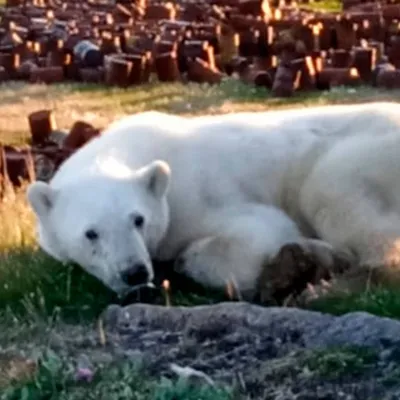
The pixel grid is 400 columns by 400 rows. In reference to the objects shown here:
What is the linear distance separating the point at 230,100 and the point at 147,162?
5952mm

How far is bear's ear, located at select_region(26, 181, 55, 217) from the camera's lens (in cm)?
680

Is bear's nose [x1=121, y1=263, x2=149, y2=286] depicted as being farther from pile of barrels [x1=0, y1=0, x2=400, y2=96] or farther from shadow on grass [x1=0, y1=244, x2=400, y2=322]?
pile of barrels [x1=0, y1=0, x2=400, y2=96]

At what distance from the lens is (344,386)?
5.07 metres

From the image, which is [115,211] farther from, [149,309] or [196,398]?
[196,398]

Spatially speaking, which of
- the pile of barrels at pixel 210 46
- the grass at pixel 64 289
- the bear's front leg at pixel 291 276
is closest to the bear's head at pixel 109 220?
the grass at pixel 64 289

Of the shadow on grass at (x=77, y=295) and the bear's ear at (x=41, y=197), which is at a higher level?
the bear's ear at (x=41, y=197)

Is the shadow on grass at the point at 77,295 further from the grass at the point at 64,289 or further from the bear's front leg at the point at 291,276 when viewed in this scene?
the bear's front leg at the point at 291,276

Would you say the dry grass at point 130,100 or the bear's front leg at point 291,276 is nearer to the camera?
the bear's front leg at point 291,276

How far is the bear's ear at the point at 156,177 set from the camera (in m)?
6.70

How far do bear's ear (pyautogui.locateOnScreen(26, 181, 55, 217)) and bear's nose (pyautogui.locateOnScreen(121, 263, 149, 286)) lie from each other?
62 centimetres

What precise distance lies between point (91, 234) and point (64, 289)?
345mm

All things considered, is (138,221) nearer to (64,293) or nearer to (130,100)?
(64,293)

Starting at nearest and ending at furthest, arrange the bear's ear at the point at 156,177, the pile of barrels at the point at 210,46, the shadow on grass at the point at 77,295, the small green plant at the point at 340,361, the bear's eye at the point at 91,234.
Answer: the small green plant at the point at 340,361
the shadow on grass at the point at 77,295
the bear's eye at the point at 91,234
the bear's ear at the point at 156,177
the pile of barrels at the point at 210,46

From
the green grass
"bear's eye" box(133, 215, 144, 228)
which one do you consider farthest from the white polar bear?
the green grass
